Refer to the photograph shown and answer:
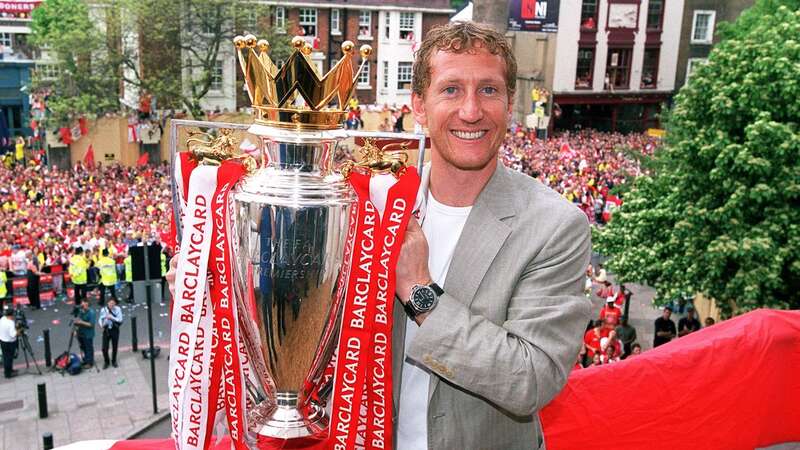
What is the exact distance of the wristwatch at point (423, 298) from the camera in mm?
2160

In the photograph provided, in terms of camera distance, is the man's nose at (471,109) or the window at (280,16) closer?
the man's nose at (471,109)

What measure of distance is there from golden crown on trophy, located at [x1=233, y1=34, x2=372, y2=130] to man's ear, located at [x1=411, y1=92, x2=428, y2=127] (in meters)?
0.25

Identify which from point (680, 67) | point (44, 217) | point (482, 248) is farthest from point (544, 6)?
point (482, 248)

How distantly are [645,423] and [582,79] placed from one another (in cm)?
3808

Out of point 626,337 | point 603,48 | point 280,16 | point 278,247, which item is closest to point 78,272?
point 626,337

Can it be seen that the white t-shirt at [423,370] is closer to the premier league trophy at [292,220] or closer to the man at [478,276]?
the man at [478,276]

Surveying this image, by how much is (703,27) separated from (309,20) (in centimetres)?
2243

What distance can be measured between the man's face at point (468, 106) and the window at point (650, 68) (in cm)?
4192

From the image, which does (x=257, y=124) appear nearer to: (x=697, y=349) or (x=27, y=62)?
(x=697, y=349)

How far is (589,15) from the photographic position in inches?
1550

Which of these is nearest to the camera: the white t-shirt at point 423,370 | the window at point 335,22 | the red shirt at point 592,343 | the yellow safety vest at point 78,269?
the white t-shirt at point 423,370

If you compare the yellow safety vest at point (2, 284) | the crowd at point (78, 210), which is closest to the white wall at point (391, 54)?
the crowd at point (78, 210)

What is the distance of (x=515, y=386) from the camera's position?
6.89 feet

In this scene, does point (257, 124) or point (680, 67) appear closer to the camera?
point (257, 124)
